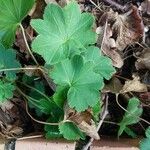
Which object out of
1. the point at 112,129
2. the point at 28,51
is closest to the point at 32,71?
the point at 28,51

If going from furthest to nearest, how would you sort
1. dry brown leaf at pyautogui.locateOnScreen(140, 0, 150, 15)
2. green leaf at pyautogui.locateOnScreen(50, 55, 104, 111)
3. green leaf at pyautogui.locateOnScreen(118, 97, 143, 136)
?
dry brown leaf at pyautogui.locateOnScreen(140, 0, 150, 15)
green leaf at pyautogui.locateOnScreen(118, 97, 143, 136)
green leaf at pyautogui.locateOnScreen(50, 55, 104, 111)

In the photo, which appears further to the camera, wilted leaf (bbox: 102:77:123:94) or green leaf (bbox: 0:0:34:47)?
wilted leaf (bbox: 102:77:123:94)

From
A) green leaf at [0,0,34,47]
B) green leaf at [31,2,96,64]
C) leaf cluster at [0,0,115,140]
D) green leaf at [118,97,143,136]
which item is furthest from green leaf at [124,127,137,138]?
green leaf at [0,0,34,47]

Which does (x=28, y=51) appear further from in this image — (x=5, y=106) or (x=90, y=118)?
(x=90, y=118)

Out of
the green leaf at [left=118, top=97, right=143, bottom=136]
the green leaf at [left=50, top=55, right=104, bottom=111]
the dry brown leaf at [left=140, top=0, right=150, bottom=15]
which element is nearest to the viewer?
the green leaf at [left=50, top=55, right=104, bottom=111]

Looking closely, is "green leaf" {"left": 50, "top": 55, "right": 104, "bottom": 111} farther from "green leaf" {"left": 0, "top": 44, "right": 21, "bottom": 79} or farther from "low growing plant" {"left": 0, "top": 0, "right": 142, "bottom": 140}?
"green leaf" {"left": 0, "top": 44, "right": 21, "bottom": 79}

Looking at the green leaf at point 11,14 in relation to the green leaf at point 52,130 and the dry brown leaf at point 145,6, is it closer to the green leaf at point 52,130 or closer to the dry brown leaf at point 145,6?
the green leaf at point 52,130
